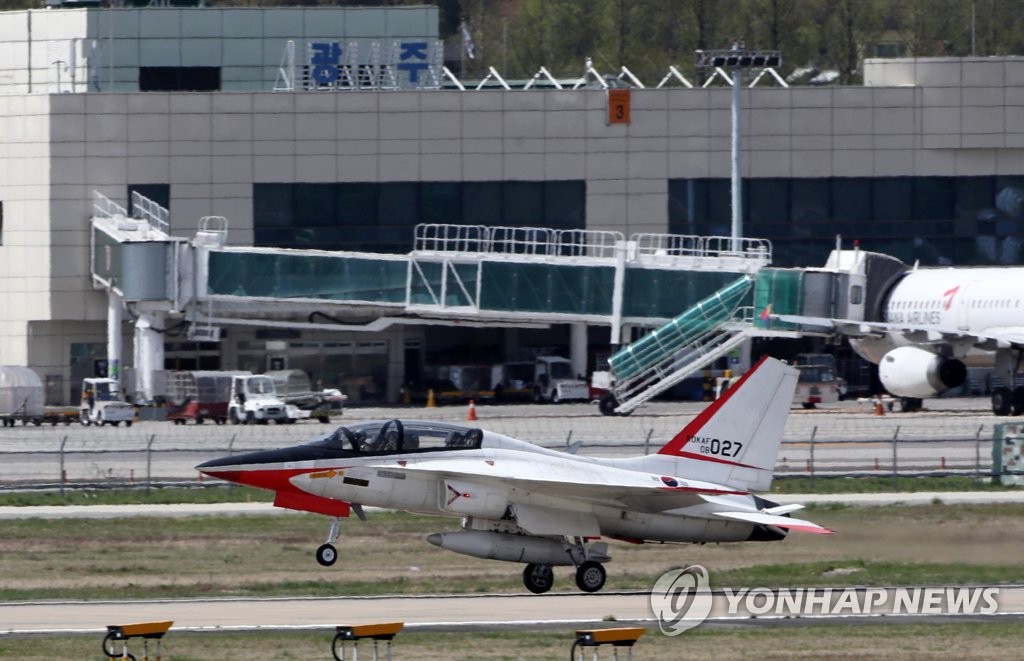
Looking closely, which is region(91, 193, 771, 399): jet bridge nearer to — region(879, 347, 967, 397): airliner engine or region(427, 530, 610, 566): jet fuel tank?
region(879, 347, 967, 397): airliner engine

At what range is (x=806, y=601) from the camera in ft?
96.1

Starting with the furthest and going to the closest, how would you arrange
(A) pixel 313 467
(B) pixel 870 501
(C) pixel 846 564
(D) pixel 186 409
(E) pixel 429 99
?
(E) pixel 429 99 → (D) pixel 186 409 → (B) pixel 870 501 → (C) pixel 846 564 → (A) pixel 313 467

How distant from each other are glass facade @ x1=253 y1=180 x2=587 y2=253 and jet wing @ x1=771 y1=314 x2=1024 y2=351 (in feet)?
59.8

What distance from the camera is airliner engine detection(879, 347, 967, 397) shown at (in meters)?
65.2

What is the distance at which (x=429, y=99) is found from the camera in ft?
271

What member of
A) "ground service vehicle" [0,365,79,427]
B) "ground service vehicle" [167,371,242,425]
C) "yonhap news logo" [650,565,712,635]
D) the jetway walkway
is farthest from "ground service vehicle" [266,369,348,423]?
"yonhap news logo" [650,565,712,635]

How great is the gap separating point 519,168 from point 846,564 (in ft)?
172

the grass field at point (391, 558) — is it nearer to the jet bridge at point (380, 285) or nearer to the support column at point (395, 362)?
the jet bridge at point (380, 285)

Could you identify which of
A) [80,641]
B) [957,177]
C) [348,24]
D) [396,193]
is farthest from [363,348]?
[80,641]

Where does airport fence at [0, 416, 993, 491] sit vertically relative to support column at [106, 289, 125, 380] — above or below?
below

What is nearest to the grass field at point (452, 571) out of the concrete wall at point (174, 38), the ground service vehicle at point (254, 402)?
the ground service vehicle at point (254, 402)

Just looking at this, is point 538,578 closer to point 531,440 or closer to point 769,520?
point 769,520

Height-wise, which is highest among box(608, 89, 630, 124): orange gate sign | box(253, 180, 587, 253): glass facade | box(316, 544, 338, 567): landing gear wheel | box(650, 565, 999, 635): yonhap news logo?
box(608, 89, 630, 124): orange gate sign

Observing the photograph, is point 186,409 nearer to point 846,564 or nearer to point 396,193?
A: point 396,193
